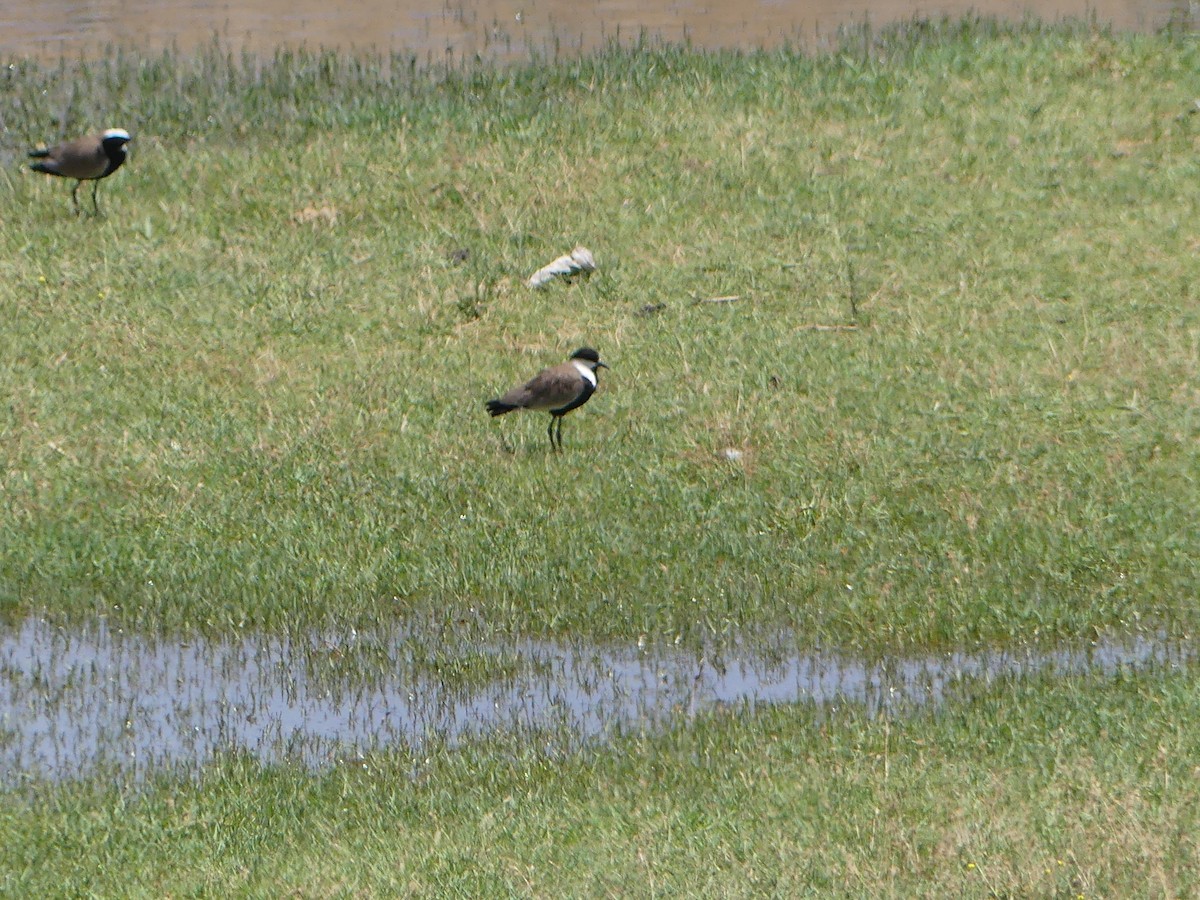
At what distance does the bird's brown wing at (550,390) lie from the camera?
11273 mm

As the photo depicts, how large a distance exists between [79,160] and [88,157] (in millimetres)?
90

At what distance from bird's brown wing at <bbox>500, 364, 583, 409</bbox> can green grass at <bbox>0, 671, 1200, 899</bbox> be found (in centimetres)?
340

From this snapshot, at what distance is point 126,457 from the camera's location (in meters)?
11.4

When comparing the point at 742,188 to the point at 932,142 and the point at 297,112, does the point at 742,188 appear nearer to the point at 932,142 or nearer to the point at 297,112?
the point at 932,142

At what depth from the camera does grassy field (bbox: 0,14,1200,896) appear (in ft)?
23.4

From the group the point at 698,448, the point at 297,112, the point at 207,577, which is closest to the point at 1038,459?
the point at 698,448

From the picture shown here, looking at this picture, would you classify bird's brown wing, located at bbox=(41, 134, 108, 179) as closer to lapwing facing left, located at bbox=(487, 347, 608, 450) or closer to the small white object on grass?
the small white object on grass

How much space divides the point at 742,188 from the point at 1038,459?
18.2 feet

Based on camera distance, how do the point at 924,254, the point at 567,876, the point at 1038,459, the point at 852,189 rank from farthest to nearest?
the point at 852,189
the point at 924,254
the point at 1038,459
the point at 567,876

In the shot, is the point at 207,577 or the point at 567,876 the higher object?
the point at 567,876

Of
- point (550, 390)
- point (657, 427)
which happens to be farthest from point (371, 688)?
point (657, 427)

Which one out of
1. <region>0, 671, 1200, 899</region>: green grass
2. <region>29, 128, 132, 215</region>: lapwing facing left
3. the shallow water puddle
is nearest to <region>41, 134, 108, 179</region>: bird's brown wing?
<region>29, 128, 132, 215</region>: lapwing facing left

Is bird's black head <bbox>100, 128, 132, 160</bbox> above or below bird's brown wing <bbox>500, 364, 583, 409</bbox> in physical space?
above

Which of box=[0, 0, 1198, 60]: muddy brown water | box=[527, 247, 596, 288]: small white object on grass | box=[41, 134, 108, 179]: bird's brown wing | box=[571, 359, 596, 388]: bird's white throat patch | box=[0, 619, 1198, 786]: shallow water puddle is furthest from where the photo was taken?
→ box=[0, 0, 1198, 60]: muddy brown water
